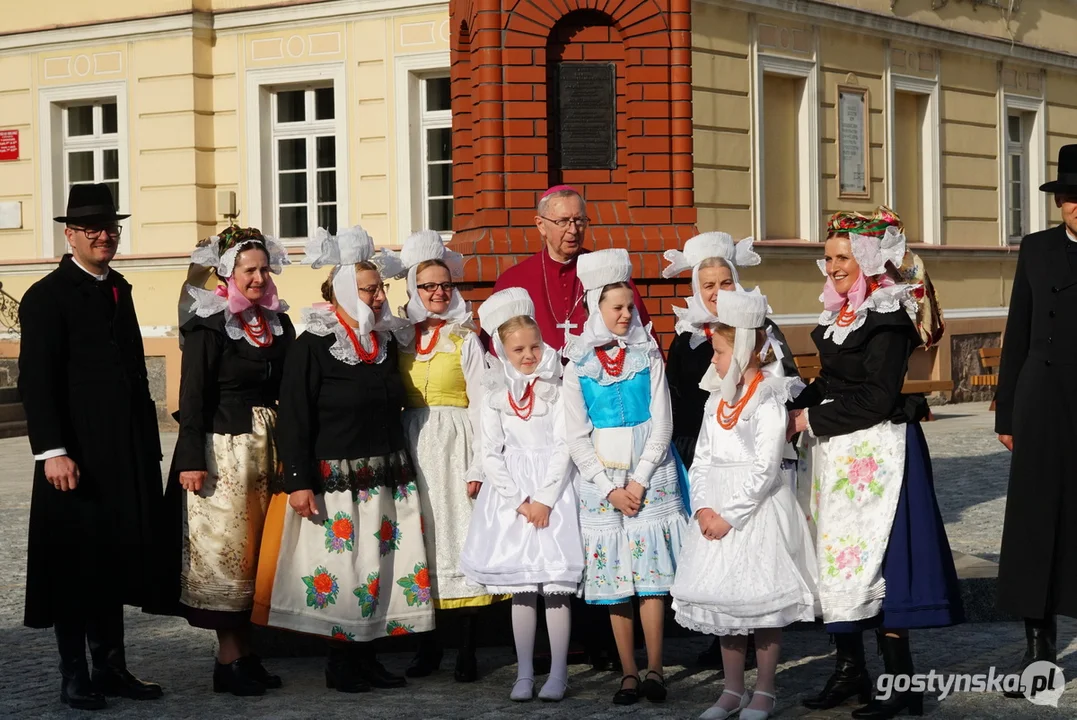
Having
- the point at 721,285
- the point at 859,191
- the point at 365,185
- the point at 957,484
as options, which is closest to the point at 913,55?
the point at 859,191

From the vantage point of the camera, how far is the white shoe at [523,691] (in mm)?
6434

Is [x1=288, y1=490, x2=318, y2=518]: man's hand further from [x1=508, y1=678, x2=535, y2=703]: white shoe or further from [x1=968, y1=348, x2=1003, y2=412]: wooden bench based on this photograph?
[x1=968, y1=348, x2=1003, y2=412]: wooden bench

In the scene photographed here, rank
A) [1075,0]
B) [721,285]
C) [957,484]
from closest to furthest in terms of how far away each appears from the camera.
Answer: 1. [721,285]
2. [957,484]
3. [1075,0]

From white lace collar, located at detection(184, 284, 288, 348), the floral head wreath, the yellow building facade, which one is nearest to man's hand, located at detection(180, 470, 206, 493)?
white lace collar, located at detection(184, 284, 288, 348)

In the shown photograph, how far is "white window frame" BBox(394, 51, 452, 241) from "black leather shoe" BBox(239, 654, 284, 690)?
11.6m

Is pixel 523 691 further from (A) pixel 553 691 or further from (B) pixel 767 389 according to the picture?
(B) pixel 767 389

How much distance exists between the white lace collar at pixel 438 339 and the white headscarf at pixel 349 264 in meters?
0.17

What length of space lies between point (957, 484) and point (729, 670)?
277 inches

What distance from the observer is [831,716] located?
20.0 ft

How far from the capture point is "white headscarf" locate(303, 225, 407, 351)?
675 centimetres

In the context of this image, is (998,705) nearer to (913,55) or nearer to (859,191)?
(859,191)

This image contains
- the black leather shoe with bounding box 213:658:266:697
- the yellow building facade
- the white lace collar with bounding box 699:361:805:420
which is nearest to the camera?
the white lace collar with bounding box 699:361:805:420

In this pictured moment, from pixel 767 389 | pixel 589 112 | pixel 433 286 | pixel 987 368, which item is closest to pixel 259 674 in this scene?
pixel 433 286

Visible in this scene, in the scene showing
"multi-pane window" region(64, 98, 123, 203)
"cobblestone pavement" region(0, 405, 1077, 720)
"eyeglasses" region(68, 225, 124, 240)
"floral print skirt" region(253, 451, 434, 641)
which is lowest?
"cobblestone pavement" region(0, 405, 1077, 720)
